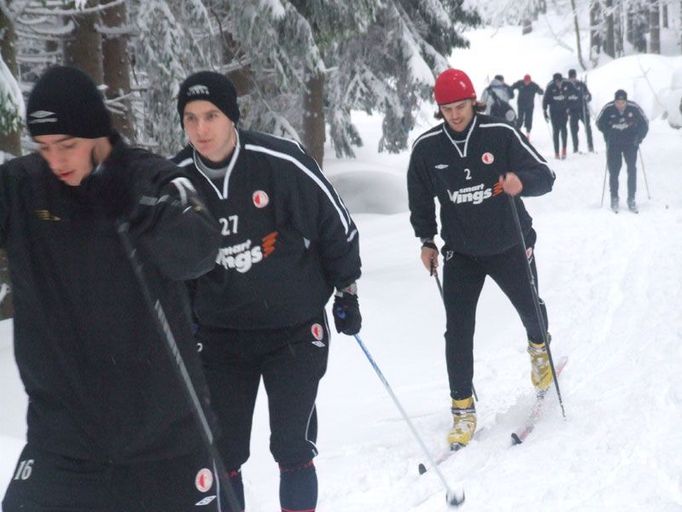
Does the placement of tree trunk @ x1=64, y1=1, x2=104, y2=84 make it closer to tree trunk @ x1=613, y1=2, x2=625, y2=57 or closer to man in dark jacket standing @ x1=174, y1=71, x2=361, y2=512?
man in dark jacket standing @ x1=174, y1=71, x2=361, y2=512

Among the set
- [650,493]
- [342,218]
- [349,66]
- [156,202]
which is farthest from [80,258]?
[349,66]

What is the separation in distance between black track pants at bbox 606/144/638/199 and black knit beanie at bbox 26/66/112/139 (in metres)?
14.0

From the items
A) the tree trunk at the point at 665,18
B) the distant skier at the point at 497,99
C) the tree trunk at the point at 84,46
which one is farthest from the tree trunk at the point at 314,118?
the tree trunk at the point at 665,18

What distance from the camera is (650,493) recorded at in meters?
4.46

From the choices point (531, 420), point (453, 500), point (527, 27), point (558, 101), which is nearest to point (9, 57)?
point (531, 420)

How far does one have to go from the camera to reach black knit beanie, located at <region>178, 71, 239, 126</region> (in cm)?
365

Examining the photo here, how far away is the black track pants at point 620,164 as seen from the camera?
615 inches

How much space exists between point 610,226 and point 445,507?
10.0 metres

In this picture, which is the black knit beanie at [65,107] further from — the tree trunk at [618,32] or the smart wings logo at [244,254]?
the tree trunk at [618,32]

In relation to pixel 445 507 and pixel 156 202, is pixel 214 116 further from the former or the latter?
pixel 445 507

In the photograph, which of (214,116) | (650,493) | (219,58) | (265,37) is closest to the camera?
(214,116)

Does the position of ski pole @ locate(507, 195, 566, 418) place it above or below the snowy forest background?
below

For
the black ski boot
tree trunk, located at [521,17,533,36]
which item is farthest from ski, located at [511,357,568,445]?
tree trunk, located at [521,17,533,36]

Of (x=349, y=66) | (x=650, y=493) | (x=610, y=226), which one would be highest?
(x=349, y=66)
